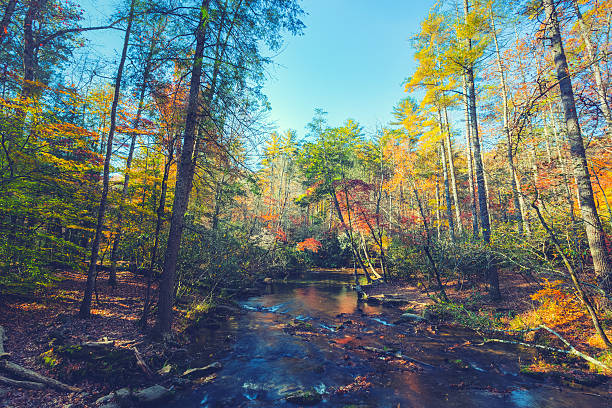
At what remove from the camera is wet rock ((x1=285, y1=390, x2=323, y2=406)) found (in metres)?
5.37

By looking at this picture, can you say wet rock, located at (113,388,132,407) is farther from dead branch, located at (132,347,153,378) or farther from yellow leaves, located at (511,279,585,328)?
yellow leaves, located at (511,279,585,328)

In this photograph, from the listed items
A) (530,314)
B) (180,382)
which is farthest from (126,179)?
(530,314)

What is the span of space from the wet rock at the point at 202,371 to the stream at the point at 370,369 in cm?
26

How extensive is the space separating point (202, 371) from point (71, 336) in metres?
3.80

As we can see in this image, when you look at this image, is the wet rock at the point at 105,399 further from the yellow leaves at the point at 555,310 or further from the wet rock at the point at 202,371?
the yellow leaves at the point at 555,310

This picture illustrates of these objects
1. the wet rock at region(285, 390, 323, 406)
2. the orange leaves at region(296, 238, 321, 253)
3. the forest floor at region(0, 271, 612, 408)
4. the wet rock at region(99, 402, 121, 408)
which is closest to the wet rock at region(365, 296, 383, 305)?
the forest floor at region(0, 271, 612, 408)

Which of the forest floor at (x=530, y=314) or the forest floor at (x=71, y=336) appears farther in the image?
the forest floor at (x=530, y=314)

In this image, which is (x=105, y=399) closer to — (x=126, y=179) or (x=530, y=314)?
(x=126, y=179)

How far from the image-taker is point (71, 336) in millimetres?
6664

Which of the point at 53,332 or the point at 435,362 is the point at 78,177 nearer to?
the point at 53,332

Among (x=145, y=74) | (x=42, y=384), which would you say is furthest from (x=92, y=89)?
(x=42, y=384)

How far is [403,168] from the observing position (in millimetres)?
20891

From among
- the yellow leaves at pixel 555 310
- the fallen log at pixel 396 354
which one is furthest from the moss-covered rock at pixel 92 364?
the yellow leaves at pixel 555 310

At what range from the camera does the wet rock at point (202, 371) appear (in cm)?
629
